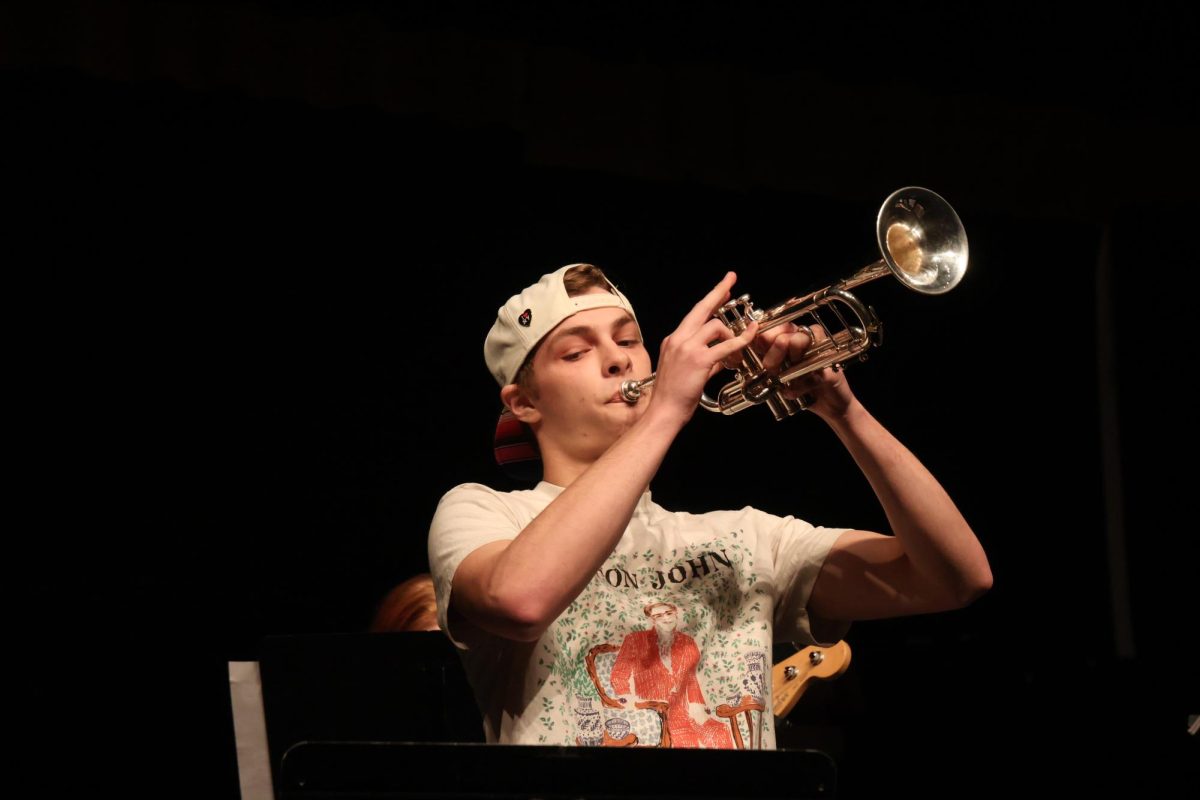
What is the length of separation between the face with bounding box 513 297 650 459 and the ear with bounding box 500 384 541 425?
0.01 m

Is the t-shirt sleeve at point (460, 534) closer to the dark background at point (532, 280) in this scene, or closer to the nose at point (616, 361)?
the nose at point (616, 361)

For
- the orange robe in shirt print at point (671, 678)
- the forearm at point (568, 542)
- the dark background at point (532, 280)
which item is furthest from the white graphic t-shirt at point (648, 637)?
the dark background at point (532, 280)

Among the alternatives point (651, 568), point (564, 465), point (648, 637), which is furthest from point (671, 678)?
point (564, 465)

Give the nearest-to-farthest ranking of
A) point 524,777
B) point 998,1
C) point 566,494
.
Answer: point 524,777 < point 566,494 < point 998,1

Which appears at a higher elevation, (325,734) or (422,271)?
(422,271)

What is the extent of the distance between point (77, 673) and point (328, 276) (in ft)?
4.86

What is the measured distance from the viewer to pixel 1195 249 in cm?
510

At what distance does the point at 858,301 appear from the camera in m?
2.31

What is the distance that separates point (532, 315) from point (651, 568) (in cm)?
59

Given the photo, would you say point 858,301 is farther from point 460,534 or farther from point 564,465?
point 460,534

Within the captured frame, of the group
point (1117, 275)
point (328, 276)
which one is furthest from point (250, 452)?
point (1117, 275)

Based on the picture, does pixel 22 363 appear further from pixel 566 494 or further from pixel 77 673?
pixel 566 494

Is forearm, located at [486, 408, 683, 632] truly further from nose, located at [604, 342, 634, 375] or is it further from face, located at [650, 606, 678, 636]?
nose, located at [604, 342, 634, 375]

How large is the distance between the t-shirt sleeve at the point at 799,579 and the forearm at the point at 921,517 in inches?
6.7
